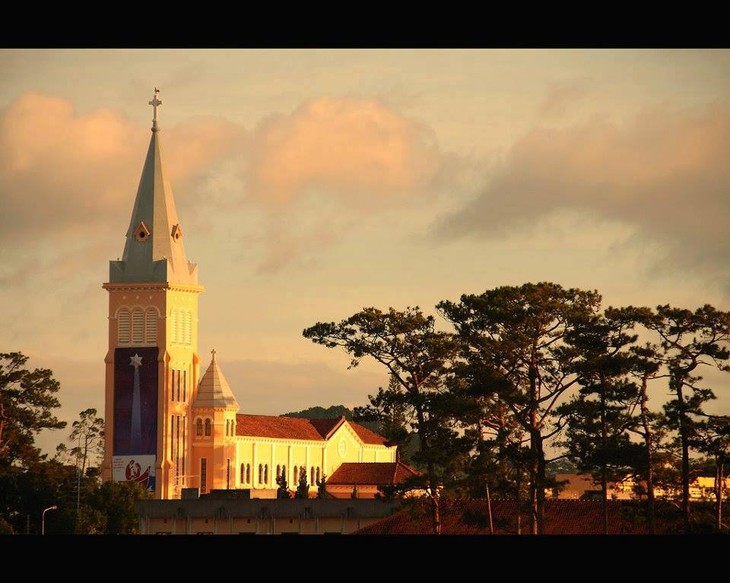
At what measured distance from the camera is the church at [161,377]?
5935 inches

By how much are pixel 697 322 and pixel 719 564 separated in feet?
140

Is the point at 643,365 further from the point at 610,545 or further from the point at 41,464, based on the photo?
the point at 41,464

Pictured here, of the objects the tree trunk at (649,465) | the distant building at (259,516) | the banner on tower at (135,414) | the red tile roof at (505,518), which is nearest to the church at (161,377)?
the banner on tower at (135,414)

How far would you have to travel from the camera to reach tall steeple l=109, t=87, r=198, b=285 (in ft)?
512

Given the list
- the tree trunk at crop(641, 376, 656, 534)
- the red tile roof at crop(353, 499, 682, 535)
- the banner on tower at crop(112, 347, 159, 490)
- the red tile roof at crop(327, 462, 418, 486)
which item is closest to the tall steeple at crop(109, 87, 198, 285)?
the banner on tower at crop(112, 347, 159, 490)

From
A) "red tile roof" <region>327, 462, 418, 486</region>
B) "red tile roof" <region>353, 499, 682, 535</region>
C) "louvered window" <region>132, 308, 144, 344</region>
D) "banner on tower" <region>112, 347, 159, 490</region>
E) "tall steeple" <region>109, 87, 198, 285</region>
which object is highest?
"tall steeple" <region>109, 87, 198, 285</region>

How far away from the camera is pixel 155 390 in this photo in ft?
503

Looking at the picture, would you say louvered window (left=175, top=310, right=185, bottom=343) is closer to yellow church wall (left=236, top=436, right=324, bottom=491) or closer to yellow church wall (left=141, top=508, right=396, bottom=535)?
yellow church wall (left=236, top=436, right=324, bottom=491)

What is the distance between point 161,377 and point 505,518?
276 ft

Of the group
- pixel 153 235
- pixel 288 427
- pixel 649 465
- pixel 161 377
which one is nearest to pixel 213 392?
pixel 161 377

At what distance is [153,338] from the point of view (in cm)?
15500

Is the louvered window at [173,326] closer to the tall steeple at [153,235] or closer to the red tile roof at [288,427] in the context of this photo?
the tall steeple at [153,235]

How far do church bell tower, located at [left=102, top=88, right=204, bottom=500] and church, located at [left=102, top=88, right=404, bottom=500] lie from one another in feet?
0.28
